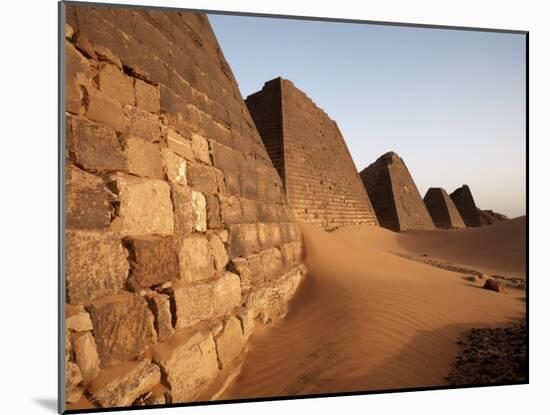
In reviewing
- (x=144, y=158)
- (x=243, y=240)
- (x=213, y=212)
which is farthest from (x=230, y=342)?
(x=144, y=158)

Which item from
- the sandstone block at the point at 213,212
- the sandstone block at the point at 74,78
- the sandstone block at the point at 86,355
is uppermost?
the sandstone block at the point at 74,78

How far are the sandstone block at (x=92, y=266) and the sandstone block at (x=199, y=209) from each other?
0.84 metres

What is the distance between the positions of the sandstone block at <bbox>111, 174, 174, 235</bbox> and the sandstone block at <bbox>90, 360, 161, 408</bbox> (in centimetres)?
86

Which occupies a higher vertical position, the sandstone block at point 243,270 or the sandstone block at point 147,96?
the sandstone block at point 147,96

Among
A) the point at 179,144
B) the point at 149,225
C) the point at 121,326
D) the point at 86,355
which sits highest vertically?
the point at 179,144

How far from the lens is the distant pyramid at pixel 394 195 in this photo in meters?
22.6

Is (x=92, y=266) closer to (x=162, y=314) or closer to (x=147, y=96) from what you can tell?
(x=162, y=314)

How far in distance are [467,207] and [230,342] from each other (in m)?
39.6

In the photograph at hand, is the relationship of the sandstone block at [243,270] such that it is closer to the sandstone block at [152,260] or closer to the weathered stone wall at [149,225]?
the weathered stone wall at [149,225]

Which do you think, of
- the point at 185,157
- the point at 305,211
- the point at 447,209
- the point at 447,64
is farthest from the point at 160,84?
the point at 447,209

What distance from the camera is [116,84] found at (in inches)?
105

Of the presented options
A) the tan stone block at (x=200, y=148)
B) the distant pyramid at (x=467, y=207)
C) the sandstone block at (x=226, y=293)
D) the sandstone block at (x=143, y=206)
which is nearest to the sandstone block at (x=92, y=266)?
the sandstone block at (x=143, y=206)

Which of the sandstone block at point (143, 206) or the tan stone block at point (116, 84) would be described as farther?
the tan stone block at point (116, 84)

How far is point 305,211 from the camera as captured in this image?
12117mm
